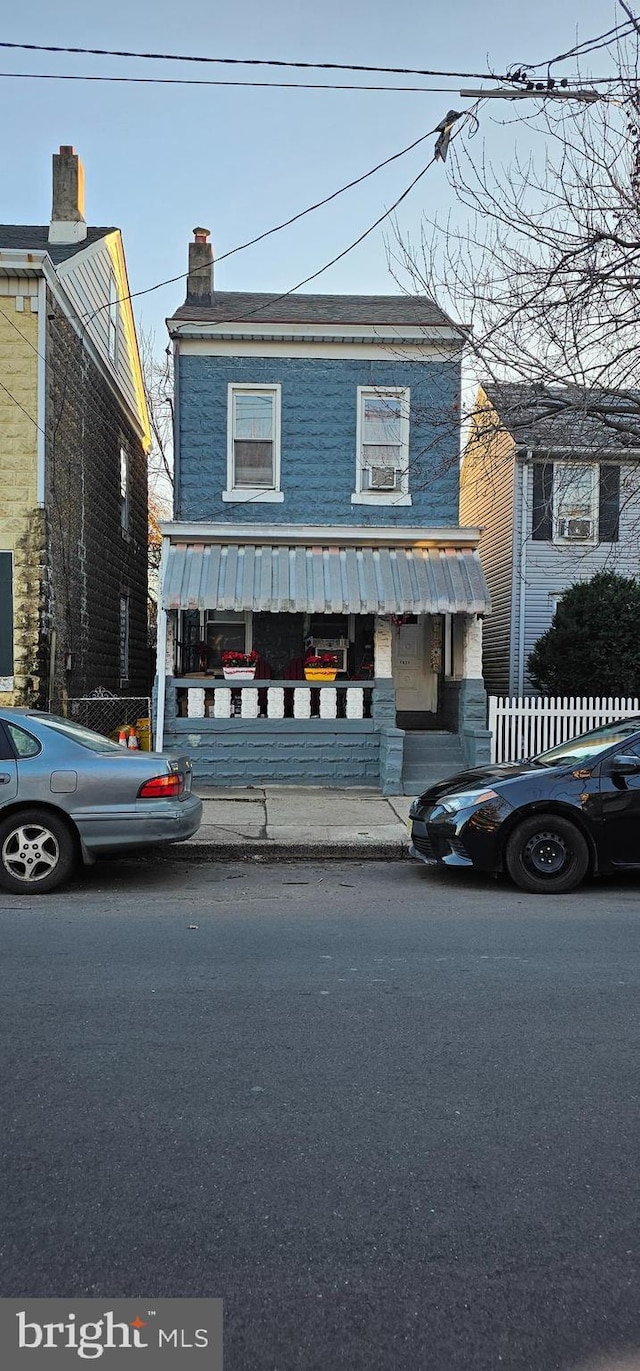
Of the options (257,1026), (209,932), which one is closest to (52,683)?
(209,932)

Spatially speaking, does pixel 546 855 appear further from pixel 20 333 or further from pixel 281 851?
pixel 20 333

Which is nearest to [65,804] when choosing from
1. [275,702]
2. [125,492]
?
[275,702]

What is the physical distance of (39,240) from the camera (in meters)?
15.5

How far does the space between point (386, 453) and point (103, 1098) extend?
1204 centimetres

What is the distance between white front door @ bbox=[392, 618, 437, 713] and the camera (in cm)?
1588

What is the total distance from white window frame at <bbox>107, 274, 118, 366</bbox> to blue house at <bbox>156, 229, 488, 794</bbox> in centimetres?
295

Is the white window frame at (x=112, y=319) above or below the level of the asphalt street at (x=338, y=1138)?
above

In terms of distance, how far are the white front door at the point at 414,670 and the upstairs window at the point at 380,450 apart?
8.75 ft

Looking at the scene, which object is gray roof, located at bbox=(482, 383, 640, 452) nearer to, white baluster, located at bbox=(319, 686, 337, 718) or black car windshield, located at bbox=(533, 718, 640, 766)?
black car windshield, located at bbox=(533, 718, 640, 766)

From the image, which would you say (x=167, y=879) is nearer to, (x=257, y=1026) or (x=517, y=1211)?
(x=257, y=1026)

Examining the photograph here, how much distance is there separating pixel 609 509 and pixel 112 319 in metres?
10.3

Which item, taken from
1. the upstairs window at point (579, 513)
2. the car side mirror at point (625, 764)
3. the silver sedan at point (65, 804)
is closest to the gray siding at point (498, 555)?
the upstairs window at point (579, 513)

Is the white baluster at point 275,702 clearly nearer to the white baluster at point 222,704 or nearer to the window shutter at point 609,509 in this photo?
the white baluster at point 222,704

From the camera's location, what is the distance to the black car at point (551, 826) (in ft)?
24.6
